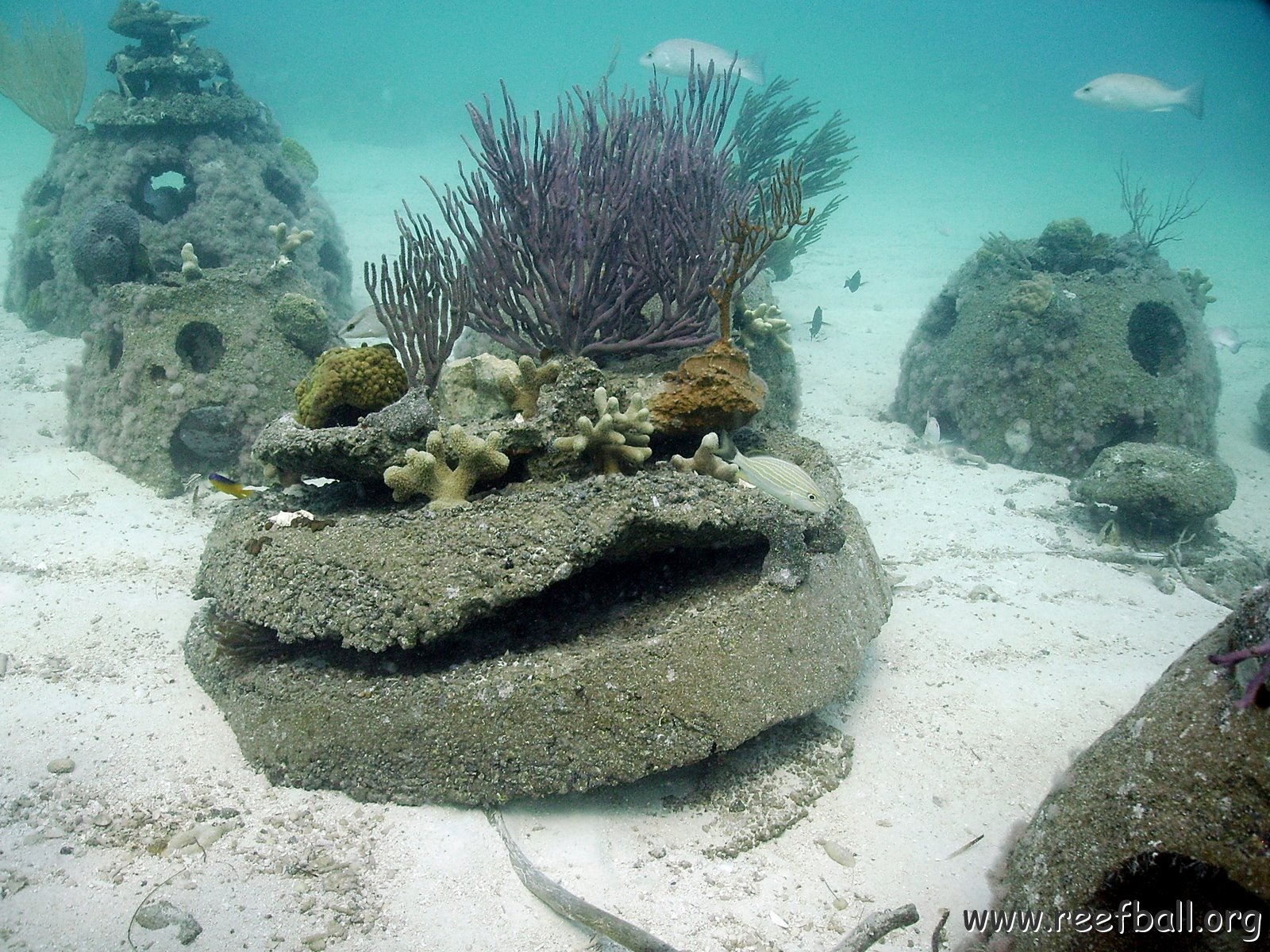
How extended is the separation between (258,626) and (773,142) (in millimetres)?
12522

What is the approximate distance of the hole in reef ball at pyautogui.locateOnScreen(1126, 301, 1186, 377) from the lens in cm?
802

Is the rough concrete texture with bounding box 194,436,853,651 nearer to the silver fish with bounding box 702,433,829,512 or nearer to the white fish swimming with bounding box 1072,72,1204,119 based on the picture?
the silver fish with bounding box 702,433,829,512

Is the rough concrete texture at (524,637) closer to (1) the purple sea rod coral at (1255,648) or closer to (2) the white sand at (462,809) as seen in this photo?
(2) the white sand at (462,809)

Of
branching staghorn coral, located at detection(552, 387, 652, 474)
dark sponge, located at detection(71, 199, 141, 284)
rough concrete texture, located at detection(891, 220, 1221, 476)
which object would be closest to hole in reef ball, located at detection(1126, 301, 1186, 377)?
rough concrete texture, located at detection(891, 220, 1221, 476)

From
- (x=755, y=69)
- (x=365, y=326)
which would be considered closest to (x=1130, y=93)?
(x=755, y=69)

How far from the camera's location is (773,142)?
Answer: 12.6 m

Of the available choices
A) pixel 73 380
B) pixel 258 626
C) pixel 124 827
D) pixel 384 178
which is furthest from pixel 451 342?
pixel 384 178

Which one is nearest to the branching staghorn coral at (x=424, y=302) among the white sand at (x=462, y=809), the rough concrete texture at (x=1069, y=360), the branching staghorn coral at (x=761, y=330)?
the white sand at (x=462, y=809)

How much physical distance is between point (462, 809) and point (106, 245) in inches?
299

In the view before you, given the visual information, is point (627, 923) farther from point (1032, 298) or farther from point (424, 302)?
point (1032, 298)

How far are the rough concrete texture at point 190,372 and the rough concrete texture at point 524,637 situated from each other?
319cm

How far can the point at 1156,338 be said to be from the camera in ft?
27.1

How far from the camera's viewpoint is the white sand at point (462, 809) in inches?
93.0

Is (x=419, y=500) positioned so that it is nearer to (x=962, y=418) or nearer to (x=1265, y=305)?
(x=962, y=418)
